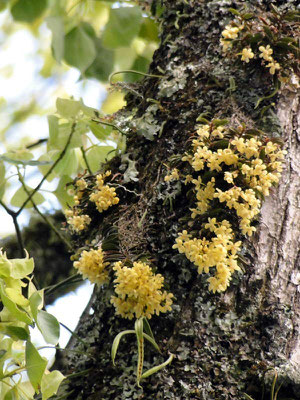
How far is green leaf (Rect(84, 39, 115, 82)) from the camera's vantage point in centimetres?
159

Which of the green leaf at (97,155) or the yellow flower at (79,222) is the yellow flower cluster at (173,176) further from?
the green leaf at (97,155)

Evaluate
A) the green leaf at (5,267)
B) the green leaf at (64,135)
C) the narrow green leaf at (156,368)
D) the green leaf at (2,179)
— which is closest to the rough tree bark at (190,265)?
the narrow green leaf at (156,368)

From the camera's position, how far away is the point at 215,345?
0.97m

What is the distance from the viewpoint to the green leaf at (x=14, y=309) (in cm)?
90

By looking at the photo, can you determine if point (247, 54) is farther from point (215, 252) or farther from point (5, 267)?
point (5, 267)

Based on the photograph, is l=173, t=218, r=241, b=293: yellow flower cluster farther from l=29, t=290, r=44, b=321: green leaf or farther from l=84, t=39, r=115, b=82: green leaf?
l=84, t=39, r=115, b=82: green leaf

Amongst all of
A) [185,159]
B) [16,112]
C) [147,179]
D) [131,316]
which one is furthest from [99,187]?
[16,112]

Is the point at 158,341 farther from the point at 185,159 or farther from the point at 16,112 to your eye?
the point at 16,112

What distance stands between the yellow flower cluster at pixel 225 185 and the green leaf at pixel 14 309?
12.6 inches

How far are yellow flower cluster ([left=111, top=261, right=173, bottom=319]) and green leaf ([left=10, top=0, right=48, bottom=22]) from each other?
623mm

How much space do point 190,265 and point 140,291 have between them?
5.2 inches

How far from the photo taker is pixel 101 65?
161cm

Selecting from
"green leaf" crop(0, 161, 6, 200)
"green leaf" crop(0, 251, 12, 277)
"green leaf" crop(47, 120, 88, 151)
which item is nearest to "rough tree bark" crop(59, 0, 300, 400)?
"green leaf" crop(47, 120, 88, 151)

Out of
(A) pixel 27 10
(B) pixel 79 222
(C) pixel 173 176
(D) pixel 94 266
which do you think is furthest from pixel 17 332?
(A) pixel 27 10
